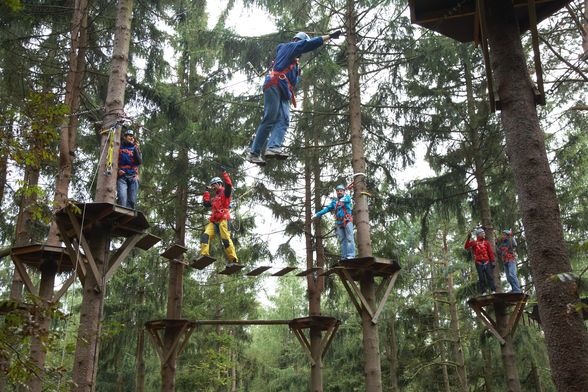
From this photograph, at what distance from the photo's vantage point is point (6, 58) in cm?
1070

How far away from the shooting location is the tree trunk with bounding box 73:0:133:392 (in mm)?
5891

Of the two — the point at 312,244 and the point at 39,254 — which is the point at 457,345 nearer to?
the point at 312,244

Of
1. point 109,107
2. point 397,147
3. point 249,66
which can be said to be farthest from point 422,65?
point 109,107

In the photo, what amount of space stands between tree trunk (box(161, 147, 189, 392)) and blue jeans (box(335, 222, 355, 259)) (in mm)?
4310

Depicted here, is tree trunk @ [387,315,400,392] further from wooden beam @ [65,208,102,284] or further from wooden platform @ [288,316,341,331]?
wooden beam @ [65,208,102,284]

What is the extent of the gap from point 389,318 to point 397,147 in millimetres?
8922

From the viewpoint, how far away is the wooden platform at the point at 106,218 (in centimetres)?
619

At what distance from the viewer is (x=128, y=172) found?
26.4ft

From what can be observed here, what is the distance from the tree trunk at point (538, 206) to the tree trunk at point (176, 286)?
975 centimetres

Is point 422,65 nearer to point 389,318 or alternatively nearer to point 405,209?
point 405,209

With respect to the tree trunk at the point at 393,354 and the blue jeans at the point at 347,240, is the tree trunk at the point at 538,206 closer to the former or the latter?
the blue jeans at the point at 347,240

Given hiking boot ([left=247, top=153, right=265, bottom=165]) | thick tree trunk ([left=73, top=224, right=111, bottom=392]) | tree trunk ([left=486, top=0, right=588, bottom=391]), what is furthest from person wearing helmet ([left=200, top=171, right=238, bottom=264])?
tree trunk ([left=486, top=0, right=588, bottom=391])

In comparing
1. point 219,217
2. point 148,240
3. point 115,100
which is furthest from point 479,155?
point 115,100

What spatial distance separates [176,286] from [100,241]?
6.97m
